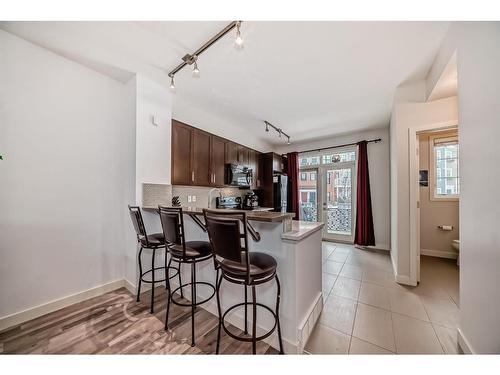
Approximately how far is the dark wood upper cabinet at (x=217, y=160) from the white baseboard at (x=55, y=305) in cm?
203

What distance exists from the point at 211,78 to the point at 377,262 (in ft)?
13.6

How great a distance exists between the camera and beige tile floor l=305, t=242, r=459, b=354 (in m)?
1.52

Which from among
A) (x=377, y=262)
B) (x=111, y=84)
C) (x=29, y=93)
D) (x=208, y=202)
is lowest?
(x=377, y=262)

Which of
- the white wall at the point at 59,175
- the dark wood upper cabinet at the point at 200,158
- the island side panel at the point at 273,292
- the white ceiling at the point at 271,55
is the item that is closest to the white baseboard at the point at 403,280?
the island side panel at the point at 273,292

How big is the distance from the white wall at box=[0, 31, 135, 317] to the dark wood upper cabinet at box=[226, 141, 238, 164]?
1797mm

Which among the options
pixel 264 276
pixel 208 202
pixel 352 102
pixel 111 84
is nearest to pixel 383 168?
pixel 352 102

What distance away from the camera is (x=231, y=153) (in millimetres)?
3893

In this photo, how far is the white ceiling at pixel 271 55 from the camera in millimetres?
1654

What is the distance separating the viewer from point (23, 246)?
69.3 inches

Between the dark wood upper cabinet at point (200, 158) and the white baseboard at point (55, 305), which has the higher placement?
the dark wood upper cabinet at point (200, 158)

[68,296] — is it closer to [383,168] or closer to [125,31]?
[125,31]

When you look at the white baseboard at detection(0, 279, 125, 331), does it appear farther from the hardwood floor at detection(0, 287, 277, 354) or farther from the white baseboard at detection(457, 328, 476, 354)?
the white baseboard at detection(457, 328, 476, 354)

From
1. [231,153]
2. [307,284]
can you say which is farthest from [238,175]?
[307,284]

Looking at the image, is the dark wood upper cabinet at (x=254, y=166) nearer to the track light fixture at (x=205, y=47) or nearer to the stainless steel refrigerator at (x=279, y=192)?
the stainless steel refrigerator at (x=279, y=192)
